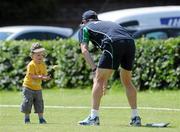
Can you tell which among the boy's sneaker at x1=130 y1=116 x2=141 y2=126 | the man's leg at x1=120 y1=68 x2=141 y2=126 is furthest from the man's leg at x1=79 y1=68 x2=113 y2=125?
the boy's sneaker at x1=130 y1=116 x2=141 y2=126

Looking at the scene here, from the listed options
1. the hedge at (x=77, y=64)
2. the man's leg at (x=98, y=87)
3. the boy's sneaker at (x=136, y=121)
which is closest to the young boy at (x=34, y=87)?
the man's leg at (x=98, y=87)

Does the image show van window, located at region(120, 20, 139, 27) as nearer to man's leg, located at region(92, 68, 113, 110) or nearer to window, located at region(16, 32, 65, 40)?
window, located at region(16, 32, 65, 40)

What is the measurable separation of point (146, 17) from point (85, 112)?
825 cm

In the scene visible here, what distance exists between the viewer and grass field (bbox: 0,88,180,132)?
11500 mm

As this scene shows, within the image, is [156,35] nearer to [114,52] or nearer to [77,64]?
[77,64]

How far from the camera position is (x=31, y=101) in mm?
12609

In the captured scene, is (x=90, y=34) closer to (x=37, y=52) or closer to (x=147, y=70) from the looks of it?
(x=37, y=52)

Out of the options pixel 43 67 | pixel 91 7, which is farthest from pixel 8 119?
pixel 91 7

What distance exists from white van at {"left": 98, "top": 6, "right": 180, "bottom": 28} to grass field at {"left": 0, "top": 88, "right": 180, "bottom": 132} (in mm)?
3666

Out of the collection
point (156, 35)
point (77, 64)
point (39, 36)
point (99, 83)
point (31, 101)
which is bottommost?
point (77, 64)

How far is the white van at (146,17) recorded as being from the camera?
2192 cm

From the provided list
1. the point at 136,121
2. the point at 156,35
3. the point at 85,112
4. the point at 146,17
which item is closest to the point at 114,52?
the point at 136,121

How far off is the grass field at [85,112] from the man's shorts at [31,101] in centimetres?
23

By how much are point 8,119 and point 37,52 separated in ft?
4.76
